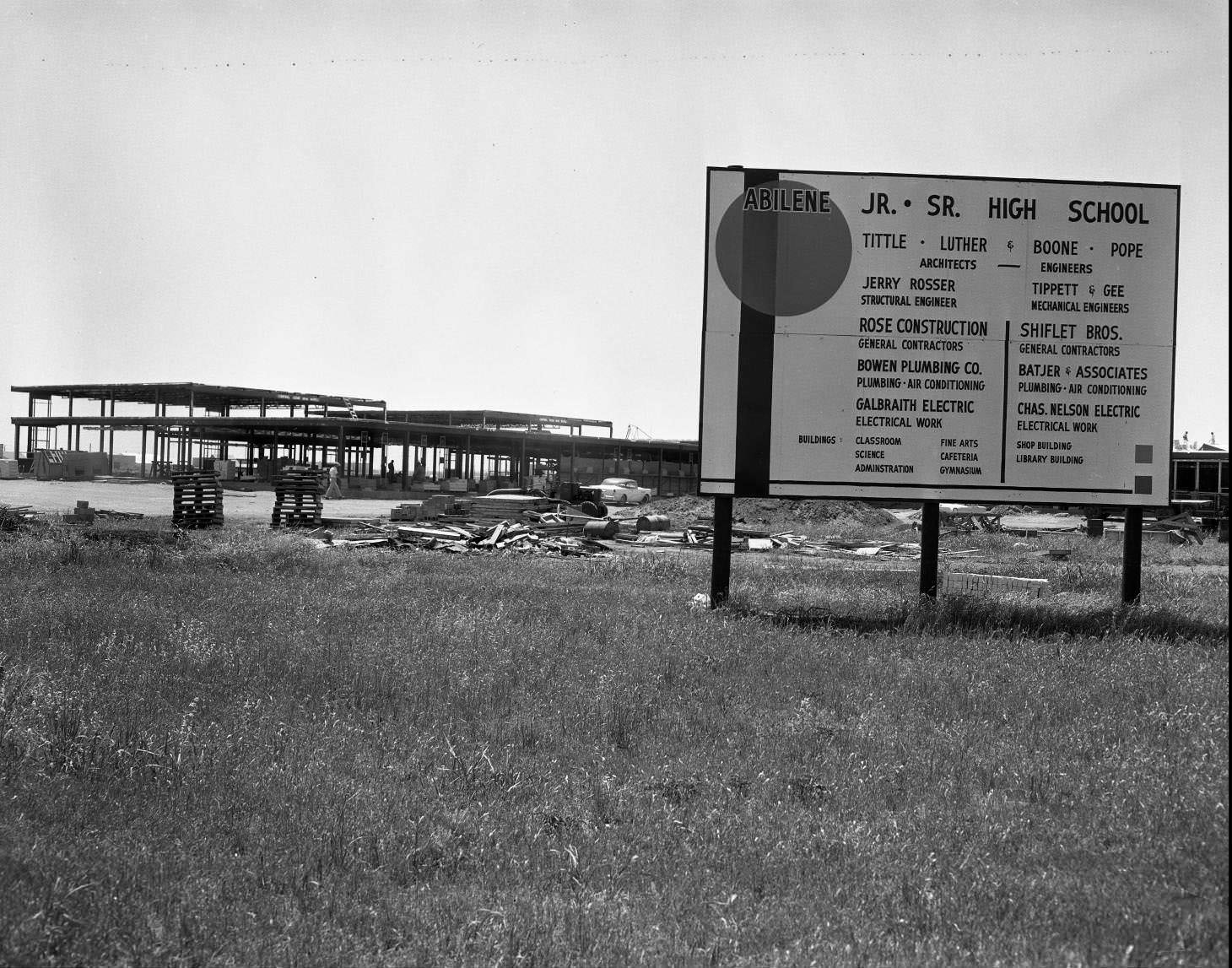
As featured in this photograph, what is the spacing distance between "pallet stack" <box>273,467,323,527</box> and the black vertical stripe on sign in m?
20.5

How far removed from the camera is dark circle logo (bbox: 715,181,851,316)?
42.3ft

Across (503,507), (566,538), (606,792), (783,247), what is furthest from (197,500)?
(606,792)

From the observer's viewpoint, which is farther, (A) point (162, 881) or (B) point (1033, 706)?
(B) point (1033, 706)

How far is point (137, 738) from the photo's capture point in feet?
20.4

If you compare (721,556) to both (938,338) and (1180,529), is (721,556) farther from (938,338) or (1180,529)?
(1180,529)

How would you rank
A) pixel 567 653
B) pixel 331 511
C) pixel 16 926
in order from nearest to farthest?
pixel 16 926 → pixel 567 653 → pixel 331 511

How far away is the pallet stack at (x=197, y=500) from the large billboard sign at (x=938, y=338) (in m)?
19.9

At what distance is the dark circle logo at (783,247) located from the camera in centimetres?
1289

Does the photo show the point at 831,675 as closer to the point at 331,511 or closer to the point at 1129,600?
the point at 1129,600

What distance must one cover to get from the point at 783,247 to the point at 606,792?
9.00 metres

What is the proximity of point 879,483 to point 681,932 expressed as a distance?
31.5 ft

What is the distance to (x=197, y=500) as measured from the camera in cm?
2894

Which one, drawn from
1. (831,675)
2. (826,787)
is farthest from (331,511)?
(826,787)

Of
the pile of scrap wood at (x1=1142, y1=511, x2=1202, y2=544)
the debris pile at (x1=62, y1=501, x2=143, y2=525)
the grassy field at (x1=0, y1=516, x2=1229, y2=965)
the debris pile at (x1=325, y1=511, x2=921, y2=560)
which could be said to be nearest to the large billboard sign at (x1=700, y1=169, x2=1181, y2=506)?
the grassy field at (x1=0, y1=516, x2=1229, y2=965)
